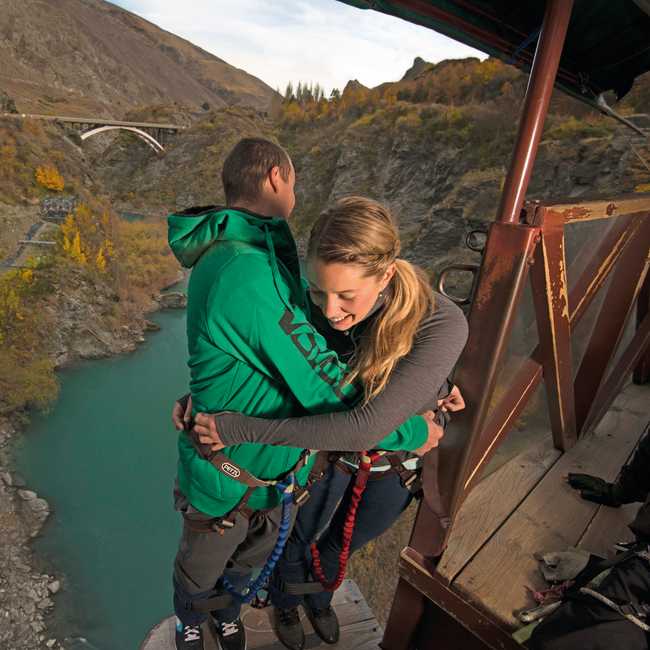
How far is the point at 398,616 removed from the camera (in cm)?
199

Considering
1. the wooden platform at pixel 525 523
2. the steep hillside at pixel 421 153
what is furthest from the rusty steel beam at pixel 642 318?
the steep hillside at pixel 421 153

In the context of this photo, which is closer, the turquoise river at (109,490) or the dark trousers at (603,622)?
the dark trousers at (603,622)

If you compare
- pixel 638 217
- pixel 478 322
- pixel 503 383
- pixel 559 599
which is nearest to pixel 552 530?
pixel 559 599

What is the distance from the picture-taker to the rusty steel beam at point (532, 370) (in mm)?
1802

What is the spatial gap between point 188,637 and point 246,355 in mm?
1531

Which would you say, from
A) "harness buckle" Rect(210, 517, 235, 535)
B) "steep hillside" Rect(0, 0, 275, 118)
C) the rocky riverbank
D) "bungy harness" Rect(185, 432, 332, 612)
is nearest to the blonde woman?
"bungy harness" Rect(185, 432, 332, 612)

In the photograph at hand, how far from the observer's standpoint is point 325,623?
2285mm

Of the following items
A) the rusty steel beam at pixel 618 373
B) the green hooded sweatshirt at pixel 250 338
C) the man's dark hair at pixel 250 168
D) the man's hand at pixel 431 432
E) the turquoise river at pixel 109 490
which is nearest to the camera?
the green hooded sweatshirt at pixel 250 338

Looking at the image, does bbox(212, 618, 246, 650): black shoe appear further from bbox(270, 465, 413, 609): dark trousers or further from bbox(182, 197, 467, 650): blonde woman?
bbox(182, 197, 467, 650): blonde woman

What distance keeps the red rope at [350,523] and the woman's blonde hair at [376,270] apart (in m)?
0.53

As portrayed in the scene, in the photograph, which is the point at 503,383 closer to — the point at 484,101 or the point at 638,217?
the point at 638,217

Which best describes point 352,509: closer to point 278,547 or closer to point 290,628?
point 278,547

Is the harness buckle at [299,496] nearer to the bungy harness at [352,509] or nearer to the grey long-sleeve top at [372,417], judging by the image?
the bungy harness at [352,509]

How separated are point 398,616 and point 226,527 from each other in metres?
0.97
